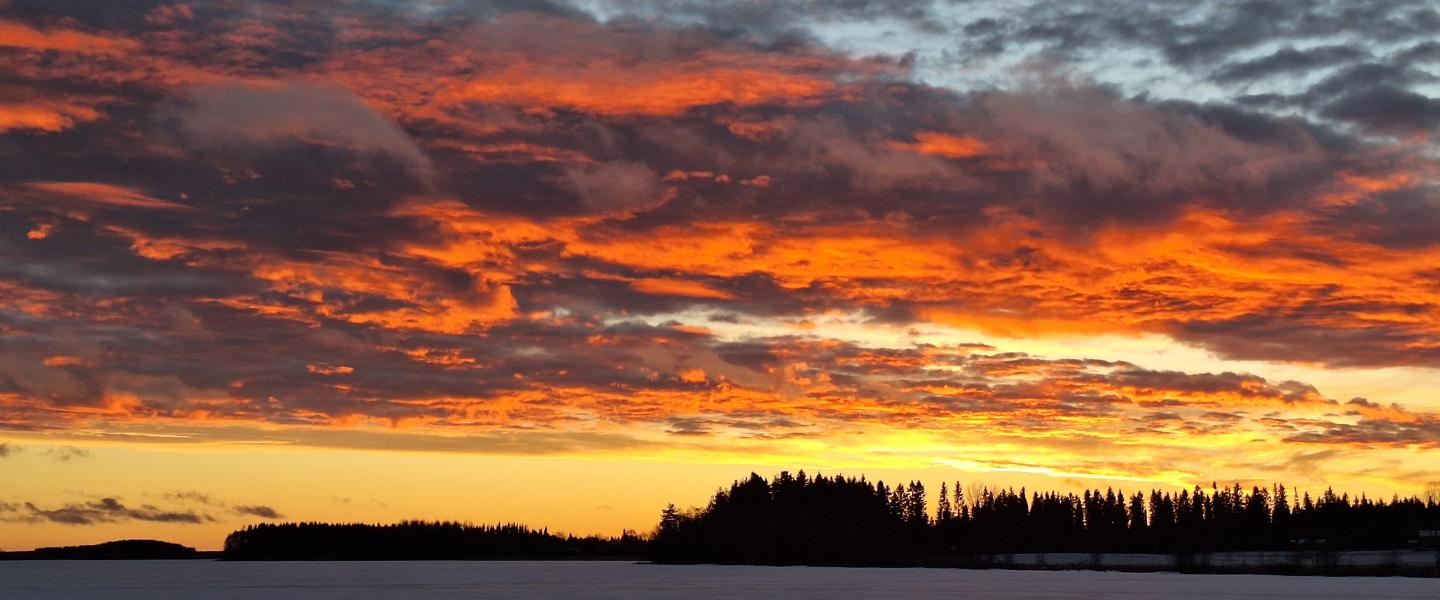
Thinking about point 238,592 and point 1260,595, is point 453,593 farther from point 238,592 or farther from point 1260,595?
point 1260,595

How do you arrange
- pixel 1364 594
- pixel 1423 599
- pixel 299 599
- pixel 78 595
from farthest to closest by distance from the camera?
pixel 78 595 < pixel 1364 594 < pixel 299 599 < pixel 1423 599

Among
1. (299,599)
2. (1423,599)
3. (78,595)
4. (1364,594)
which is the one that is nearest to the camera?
(1423,599)

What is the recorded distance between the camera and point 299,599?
124m

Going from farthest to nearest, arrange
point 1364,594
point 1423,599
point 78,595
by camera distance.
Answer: point 78,595, point 1364,594, point 1423,599

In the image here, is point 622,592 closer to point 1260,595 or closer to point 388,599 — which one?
point 388,599

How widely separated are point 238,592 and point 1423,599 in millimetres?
109842

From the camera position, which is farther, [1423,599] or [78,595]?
[78,595]

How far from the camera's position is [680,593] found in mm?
129625

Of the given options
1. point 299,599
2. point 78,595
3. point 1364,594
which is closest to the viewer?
→ point 299,599

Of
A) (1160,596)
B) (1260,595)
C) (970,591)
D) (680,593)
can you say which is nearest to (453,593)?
(680,593)

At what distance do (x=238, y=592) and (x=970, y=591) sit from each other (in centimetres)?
7369

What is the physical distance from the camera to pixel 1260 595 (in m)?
131

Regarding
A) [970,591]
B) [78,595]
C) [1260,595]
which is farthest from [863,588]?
[78,595]

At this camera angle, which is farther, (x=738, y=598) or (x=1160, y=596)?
(x=1160, y=596)
